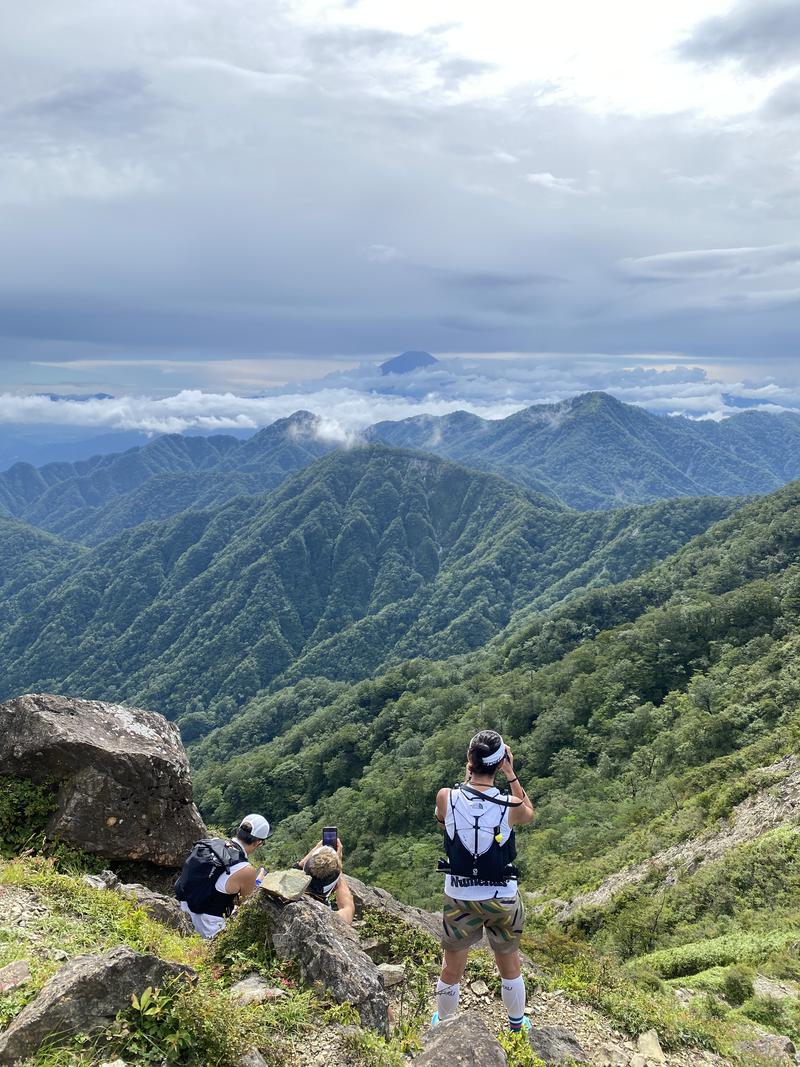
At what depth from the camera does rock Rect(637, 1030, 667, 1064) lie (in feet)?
28.1

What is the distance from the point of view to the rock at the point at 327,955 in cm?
736

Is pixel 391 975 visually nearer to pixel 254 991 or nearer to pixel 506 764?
pixel 254 991

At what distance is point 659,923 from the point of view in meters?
19.8

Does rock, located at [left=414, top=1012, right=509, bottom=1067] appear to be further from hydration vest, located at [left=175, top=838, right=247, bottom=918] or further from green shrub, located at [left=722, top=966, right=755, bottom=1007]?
green shrub, located at [left=722, top=966, right=755, bottom=1007]

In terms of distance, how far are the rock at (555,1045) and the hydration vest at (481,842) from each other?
8.11ft

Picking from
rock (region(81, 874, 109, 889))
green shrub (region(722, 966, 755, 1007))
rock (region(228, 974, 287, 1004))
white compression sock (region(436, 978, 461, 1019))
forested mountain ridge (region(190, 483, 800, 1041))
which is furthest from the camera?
forested mountain ridge (region(190, 483, 800, 1041))

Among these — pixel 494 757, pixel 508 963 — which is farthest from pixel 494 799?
pixel 508 963

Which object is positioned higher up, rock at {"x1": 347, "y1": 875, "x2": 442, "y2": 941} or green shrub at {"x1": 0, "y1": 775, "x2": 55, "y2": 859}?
green shrub at {"x1": 0, "y1": 775, "x2": 55, "y2": 859}

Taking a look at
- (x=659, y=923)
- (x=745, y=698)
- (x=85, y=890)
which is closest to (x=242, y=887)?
(x=85, y=890)

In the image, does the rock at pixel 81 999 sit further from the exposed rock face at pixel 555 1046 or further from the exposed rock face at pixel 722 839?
the exposed rock face at pixel 722 839

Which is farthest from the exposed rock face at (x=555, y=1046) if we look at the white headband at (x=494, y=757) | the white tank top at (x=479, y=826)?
the white headband at (x=494, y=757)

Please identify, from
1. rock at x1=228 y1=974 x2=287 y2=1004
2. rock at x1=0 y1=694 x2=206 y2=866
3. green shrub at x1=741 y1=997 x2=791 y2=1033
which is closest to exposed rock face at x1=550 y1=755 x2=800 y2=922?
green shrub at x1=741 y1=997 x2=791 y2=1033

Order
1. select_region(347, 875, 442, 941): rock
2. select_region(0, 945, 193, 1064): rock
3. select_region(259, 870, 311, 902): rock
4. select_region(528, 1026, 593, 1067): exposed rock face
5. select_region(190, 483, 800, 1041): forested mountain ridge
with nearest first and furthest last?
select_region(0, 945, 193, 1064): rock
select_region(528, 1026, 593, 1067): exposed rock face
select_region(259, 870, 311, 902): rock
select_region(347, 875, 442, 941): rock
select_region(190, 483, 800, 1041): forested mountain ridge

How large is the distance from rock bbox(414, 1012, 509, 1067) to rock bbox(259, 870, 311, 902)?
2.56 metres
